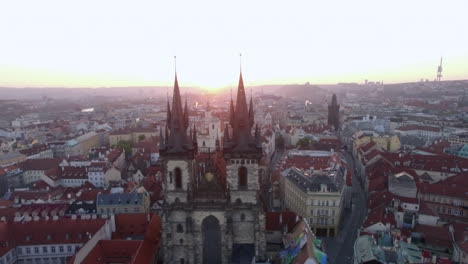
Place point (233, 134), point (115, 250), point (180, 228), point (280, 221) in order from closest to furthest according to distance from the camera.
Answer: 1. point (233, 134)
2. point (180, 228)
3. point (115, 250)
4. point (280, 221)

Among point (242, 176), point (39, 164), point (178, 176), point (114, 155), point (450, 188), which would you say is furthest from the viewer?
point (114, 155)

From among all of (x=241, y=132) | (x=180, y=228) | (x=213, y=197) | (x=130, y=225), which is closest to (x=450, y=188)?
(x=241, y=132)

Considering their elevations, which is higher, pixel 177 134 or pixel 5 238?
pixel 177 134

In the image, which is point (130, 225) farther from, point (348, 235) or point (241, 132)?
point (348, 235)

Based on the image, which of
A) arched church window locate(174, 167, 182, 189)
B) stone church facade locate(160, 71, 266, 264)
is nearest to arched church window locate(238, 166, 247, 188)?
stone church facade locate(160, 71, 266, 264)

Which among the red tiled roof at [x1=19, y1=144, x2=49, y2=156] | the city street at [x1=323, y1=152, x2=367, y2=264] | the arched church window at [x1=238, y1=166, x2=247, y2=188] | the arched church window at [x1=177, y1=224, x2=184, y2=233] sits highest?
the arched church window at [x1=238, y1=166, x2=247, y2=188]

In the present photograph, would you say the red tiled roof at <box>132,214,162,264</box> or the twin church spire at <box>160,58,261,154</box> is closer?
the twin church spire at <box>160,58,261,154</box>

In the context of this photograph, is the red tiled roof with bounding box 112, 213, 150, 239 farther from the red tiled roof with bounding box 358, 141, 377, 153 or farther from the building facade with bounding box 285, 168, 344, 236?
the red tiled roof with bounding box 358, 141, 377, 153
